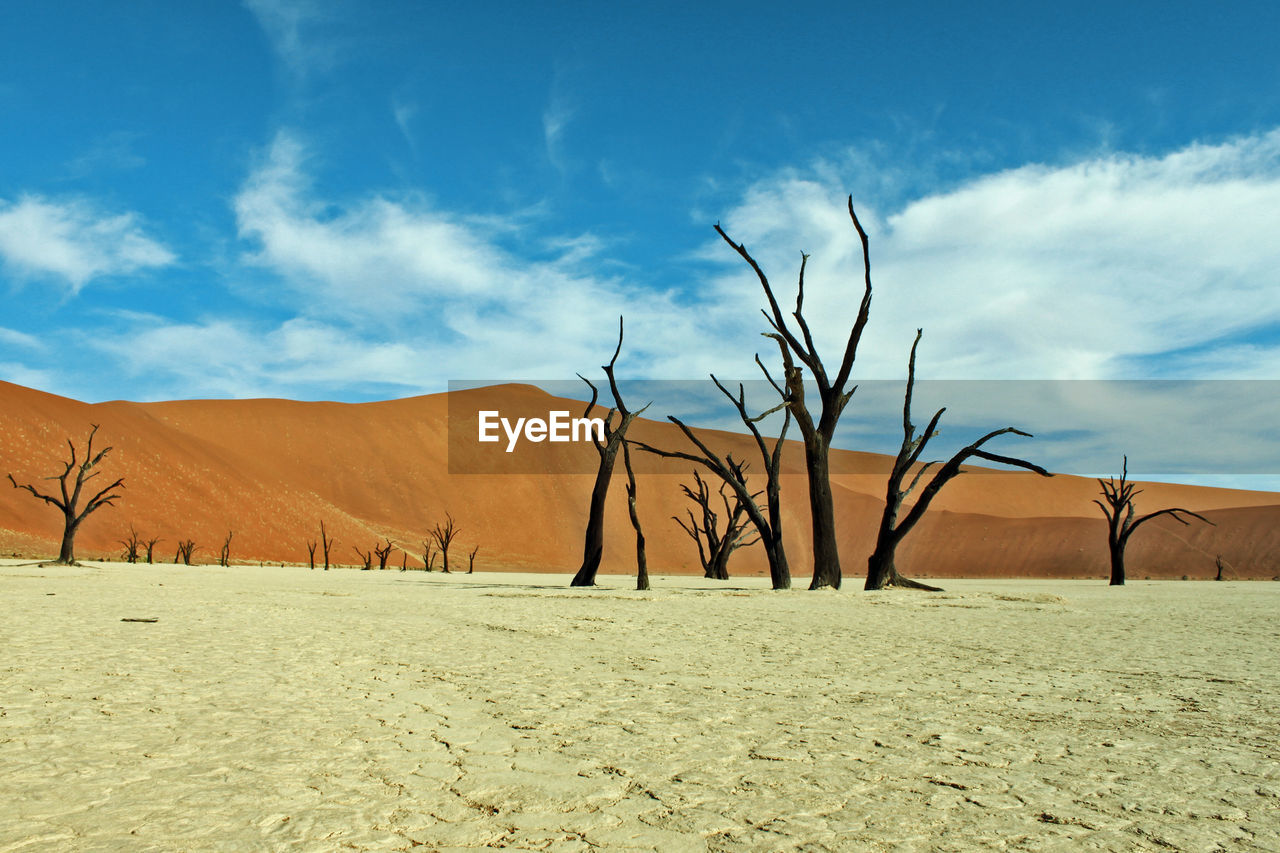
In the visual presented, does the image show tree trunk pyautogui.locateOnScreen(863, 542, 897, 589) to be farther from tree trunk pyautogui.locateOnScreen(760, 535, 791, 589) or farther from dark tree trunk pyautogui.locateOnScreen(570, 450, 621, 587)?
dark tree trunk pyautogui.locateOnScreen(570, 450, 621, 587)

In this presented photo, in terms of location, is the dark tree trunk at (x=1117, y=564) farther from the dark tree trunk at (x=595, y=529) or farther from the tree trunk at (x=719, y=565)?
the dark tree trunk at (x=595, y=529)

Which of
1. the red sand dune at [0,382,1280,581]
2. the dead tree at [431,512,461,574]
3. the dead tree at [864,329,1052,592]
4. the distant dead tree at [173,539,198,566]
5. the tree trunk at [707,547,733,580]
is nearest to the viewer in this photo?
the dead tree at [864,329,1052,592]

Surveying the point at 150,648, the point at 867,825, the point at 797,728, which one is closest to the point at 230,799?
the point at 867,825

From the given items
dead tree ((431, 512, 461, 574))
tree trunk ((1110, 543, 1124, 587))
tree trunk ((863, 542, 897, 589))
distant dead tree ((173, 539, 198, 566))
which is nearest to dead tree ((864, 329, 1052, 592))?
tree trunk ((863, 542, 897, 589))

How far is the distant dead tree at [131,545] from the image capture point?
→ 33594mm

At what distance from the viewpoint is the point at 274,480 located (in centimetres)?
5469

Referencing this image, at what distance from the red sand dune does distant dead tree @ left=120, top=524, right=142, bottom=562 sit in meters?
0.64

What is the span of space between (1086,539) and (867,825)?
63311 millimetres

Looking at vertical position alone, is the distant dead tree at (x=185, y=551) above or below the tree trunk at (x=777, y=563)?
below

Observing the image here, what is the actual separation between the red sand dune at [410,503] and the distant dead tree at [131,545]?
0.64m

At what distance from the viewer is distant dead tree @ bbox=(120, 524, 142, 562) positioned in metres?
33.6

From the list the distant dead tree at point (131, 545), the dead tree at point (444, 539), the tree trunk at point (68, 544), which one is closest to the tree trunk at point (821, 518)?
the dead tree at point (444, 539)

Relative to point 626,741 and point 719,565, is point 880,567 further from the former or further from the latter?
point 626,741

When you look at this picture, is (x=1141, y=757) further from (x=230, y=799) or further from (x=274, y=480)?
(x=274, y=480)
